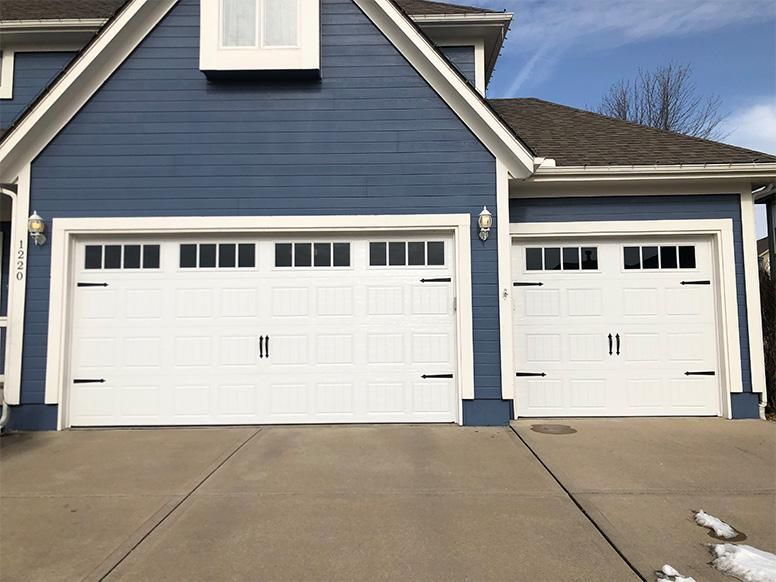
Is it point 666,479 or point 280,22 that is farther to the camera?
point 280,22

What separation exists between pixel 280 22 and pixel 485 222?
361cm

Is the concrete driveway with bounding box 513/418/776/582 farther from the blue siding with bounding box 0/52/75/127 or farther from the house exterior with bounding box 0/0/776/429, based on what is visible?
the blue siding with bounding box 0/52/75/127

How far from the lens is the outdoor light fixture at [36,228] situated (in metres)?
6.12

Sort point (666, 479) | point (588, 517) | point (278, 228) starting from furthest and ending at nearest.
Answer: point (278, 228) → point (666, 479) → point (588, 517)

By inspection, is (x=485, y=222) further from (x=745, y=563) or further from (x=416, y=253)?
(x=745, y=563)

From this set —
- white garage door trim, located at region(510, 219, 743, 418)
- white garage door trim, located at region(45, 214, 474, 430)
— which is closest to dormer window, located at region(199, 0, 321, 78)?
white garage door trim, located at region(45, 214, 474, 430)

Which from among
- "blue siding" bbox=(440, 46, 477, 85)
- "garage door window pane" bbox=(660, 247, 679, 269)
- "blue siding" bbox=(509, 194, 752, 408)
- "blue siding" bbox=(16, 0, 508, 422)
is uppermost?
"blue siding" bbox=(440, 46, 477, 85)

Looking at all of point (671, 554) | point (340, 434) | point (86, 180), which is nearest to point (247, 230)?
point (86, 180)

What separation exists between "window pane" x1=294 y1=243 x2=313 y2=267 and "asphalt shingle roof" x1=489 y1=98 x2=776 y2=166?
11.0ft

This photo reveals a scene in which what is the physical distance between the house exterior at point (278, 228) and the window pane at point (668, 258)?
0.59 m

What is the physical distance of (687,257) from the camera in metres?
6.84

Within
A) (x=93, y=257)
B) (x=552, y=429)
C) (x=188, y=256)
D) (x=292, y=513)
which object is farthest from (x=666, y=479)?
(x=93, y=257)

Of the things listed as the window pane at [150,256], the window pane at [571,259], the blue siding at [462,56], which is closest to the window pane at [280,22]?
the blue siding at [462,56]

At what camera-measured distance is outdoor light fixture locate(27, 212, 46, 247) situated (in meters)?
6.12
